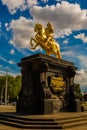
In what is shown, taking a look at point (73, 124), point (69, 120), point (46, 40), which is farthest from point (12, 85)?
point (73, 124)

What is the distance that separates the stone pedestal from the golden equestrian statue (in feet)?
4.11

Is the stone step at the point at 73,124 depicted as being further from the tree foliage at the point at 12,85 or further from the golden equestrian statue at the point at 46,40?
the tree foliage at the point at 12,85

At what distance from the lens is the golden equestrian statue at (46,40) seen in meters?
20.8

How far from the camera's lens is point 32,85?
18.7m

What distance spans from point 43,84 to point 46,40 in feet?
16.3

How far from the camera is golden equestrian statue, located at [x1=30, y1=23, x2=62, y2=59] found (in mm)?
20797

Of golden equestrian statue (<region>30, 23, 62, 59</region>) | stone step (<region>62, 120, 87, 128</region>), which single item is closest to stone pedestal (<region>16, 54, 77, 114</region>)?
golden equestrian statue (<region>30, 23, 62, 59</region>)

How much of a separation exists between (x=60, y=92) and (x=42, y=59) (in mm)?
3394

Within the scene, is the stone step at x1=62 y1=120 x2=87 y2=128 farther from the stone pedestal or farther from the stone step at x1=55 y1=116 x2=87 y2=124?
the stone pedestal

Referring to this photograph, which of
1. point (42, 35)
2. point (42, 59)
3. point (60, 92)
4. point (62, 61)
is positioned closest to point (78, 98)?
point (60, 92)

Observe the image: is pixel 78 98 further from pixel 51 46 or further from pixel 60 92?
pixel 51 46

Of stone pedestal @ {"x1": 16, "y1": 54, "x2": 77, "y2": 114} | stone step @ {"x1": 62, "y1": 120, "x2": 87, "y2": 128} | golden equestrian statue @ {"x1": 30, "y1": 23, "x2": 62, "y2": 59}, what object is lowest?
stone step @ {"x1": 62, "y1": 120, "x2": 87, "y2": 128}

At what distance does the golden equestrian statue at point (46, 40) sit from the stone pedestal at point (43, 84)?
49.3 inches

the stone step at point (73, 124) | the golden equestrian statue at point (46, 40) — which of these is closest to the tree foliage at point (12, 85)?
the golden equestrian statue at point (46, 40)
